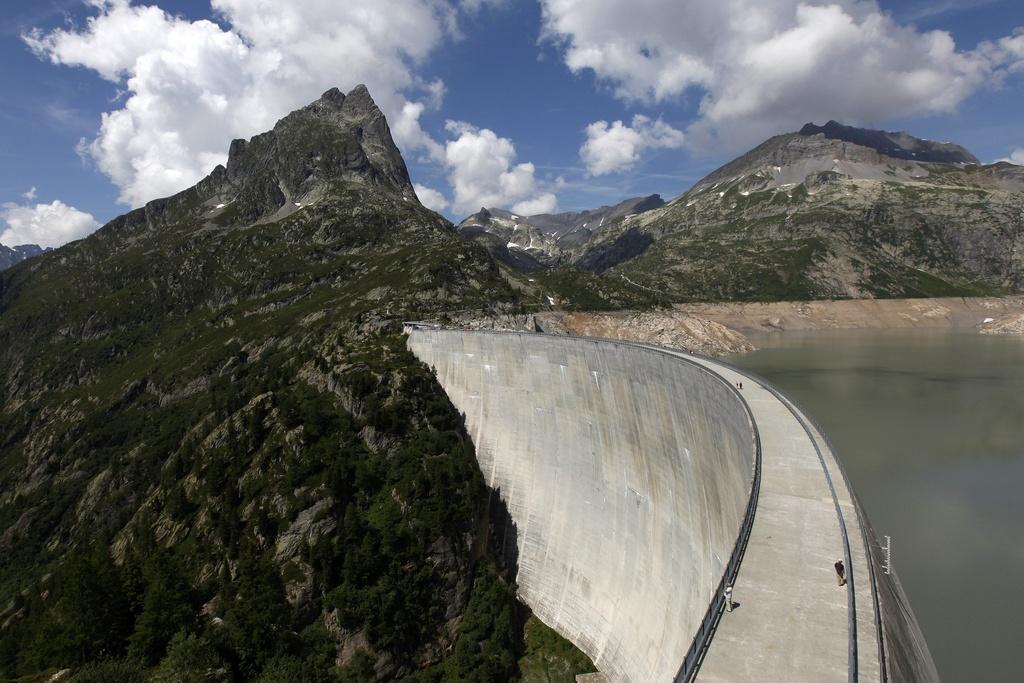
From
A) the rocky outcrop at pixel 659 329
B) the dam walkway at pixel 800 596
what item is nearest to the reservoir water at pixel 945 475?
the rocky outcrop at pixel 659 329

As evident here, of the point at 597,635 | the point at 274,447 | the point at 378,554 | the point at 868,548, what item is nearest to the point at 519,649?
the point at 597,635

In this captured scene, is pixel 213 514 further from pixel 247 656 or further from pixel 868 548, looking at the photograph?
pixel 868 548

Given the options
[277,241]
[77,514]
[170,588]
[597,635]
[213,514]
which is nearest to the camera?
[597,635]

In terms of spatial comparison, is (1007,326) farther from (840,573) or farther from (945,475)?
(840,573)

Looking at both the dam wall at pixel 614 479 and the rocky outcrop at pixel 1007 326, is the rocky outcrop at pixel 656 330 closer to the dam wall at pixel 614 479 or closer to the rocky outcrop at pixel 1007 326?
the dam wall at pixel 614 479

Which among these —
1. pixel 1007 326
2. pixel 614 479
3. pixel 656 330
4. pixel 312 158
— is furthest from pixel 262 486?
pixel 1007 326
